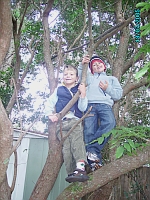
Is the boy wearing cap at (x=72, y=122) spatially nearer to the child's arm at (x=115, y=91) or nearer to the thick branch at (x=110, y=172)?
the thick branch at (x=110, y=172)

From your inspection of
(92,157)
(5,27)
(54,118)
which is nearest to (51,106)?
(54,118)

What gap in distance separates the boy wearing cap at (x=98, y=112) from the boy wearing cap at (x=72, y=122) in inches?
5.8

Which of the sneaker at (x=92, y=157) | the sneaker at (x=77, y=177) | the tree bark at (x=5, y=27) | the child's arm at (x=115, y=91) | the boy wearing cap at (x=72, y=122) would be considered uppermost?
the tree bark at (x=5, y=27)

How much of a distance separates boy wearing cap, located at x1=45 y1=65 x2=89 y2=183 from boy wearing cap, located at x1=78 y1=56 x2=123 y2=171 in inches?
5.8

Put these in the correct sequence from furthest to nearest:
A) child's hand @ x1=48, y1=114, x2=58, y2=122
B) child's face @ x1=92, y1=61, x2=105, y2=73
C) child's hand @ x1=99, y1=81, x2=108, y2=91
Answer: child's face @ x1=92, y1=61, x2=105, y2=73, child's hand @ x1=99, y1=81, x2=108, y2=91, child's hand @ x1=48, y1=114, x2=58, y2=122

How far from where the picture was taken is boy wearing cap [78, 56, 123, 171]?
2.60m

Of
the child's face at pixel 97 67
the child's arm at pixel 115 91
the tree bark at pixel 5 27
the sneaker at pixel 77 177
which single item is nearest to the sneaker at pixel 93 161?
the sneaker at pixel 77 177

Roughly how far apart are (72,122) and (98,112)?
14.2 inches

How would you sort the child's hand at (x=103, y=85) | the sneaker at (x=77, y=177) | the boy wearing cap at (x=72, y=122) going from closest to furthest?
1. the sneaker at (x=77, y=177)
2. the boy wearing cap at (x=72, y=122)
3. the child's hand at (x=103, y=85)

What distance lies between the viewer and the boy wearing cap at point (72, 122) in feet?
7.48

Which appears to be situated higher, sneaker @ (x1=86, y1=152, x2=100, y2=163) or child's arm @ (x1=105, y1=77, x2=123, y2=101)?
child's arm @ (x1=105, y1=77, x2=123, y2=101)

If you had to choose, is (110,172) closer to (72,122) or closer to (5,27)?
(72,122)

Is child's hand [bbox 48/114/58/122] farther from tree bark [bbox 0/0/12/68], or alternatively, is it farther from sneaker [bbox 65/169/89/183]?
tree bark [bbox 0/0/12/68]

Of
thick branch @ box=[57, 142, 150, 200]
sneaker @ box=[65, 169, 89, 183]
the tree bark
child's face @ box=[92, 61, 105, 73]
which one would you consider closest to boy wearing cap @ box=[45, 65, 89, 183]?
sneaker @ box=[65, 169, 89, 183]
